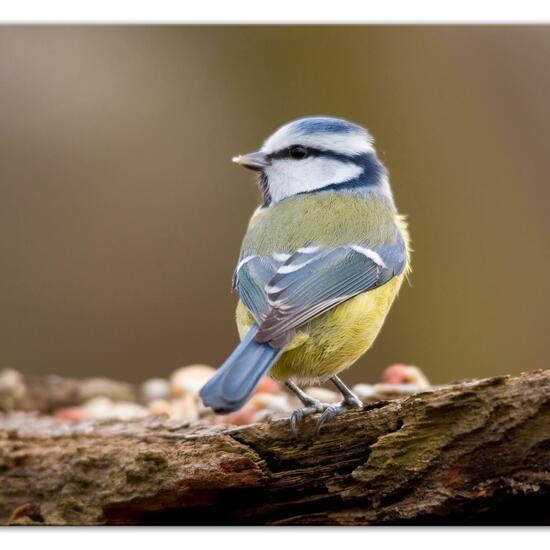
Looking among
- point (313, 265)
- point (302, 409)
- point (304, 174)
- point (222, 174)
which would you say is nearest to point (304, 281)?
point (313, 265)

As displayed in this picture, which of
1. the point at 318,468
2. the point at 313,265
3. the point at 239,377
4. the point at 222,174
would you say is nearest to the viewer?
the point at 239,377

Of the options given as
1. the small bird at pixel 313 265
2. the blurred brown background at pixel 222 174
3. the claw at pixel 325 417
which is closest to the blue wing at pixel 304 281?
the small bird at pixel 313 265

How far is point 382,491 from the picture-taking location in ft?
4.79

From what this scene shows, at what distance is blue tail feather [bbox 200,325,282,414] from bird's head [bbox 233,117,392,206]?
1.76ft

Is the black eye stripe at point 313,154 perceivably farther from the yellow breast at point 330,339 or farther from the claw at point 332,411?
the claw at point 332,411

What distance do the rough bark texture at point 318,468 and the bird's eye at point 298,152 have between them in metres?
0.60

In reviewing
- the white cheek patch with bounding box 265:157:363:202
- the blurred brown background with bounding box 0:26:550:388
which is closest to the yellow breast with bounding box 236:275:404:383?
the white cheek patch with bounding box 265:157:363:202

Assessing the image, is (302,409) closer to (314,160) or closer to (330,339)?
(330,339)

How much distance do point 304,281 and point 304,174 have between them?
0.40 m

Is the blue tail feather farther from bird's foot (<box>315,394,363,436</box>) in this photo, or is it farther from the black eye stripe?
the black eye stripe

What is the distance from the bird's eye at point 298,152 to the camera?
1.88 meters

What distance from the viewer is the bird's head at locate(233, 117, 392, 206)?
6.14 feet

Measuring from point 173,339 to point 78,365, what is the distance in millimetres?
301

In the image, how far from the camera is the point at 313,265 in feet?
5.40
